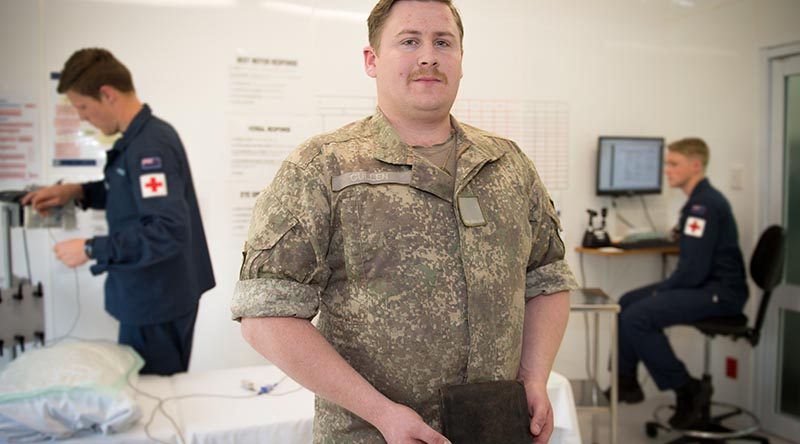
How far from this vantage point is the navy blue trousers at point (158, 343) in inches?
91.2

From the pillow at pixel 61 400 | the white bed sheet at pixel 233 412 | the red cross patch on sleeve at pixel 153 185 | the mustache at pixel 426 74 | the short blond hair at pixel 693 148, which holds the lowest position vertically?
the white bed sheet at pixel 233 412

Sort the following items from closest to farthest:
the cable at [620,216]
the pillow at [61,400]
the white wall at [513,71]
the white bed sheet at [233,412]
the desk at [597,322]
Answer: the pillow at [61,400]
the white bed sheet at [233,412]
the white wall at [513,71]
the desk at [597,322]
the cable at [620,216]

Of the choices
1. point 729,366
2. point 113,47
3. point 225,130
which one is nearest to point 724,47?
point 729,366

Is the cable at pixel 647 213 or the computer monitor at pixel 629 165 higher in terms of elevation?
the computer monitor at pixel 629 165

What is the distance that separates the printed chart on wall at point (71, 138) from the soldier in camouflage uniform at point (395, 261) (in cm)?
182

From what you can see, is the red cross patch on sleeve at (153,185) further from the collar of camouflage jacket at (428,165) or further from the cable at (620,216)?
the cable at (620,216)

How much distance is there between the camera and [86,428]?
5.81 feet

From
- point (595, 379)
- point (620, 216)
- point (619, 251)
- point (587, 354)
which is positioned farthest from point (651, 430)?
point (620, 216)

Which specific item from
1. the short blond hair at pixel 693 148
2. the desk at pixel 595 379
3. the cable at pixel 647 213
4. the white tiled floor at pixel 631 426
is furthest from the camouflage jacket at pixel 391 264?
the cable at pixel 647 213

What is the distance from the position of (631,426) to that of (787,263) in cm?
121

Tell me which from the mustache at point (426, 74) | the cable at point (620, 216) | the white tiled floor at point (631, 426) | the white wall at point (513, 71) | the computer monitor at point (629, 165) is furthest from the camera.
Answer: the cable at point (620, 216)

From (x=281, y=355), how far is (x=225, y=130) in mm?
1925

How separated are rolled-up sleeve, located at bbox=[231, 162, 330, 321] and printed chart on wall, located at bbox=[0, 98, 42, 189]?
190cm

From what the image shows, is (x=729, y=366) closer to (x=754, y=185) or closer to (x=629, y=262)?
(x=629, y=262)
